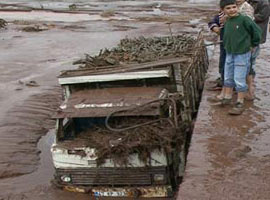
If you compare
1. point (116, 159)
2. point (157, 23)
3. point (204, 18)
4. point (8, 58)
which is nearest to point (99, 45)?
point (8, 58)

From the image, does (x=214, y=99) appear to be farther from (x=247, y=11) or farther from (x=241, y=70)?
(x=247, y=11)

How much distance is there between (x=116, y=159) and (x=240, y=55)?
2685 millimetres

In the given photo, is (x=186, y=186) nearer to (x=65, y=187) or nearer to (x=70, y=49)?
(x=65, y=187)

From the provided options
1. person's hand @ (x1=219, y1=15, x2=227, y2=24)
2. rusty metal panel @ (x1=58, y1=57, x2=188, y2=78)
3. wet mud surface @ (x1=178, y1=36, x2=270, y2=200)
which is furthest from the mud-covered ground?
person's hand @ (x1=219, y1=15, x2=227, y2=24)

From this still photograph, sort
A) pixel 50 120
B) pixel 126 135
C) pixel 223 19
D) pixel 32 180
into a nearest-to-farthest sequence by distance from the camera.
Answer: pixel 126 135, pixel 223 19, pixel 32 180, pixel 50 120

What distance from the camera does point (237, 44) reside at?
8.14 meters

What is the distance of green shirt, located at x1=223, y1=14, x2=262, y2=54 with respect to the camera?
26.1 feet

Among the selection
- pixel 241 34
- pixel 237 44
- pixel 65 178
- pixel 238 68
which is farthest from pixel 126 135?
pixel 241 34

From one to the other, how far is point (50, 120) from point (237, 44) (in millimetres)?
6712

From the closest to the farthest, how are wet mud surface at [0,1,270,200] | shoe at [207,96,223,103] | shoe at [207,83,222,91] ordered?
1. wet mud surface at [0,1,270,200]
2. shoe at [207,96,223,103]
3. shoe at [207,83,222,91]

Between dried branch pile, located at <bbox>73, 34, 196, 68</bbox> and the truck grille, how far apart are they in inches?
99.5

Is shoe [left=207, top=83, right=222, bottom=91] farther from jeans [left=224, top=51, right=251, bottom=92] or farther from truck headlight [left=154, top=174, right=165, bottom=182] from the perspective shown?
truck headlight [left=154, top=174, right=165, bottom=182]

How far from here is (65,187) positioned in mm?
8406

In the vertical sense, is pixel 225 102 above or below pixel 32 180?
above
